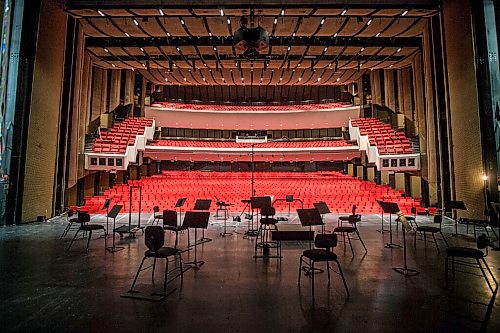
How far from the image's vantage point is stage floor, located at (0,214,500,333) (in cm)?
274

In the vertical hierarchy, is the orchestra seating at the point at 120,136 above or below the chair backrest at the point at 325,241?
above

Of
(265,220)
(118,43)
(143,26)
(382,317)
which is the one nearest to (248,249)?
(265,220)

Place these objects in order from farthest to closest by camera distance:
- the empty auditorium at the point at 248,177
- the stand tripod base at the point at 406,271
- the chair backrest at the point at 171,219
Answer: the chair backrest at the point at 171,219, the stand tripod base at the point at 406,271, the empty auditorium at the point at 248,177

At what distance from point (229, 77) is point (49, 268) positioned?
17710 millimetres

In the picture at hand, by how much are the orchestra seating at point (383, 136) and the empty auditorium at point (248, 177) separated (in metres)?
0.16

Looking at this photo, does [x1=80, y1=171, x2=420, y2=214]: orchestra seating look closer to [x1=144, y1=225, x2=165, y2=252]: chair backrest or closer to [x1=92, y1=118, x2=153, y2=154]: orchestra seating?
[x1=92, y1=118, x2=153, y2=154]: orchestra seating

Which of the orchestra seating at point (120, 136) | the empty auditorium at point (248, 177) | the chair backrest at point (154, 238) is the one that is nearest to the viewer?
the empty auditorium at point (248, 177)

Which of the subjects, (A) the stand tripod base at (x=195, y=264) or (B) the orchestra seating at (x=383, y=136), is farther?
(B) the orchestra seating at (x=383, y=136)

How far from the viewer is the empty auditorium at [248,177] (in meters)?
3.31

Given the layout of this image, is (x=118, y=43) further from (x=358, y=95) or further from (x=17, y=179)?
(x=358, y=95)

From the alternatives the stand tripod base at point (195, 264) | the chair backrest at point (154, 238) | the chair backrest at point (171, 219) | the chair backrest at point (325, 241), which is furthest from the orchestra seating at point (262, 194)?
the chair backrest at point (154, 238)

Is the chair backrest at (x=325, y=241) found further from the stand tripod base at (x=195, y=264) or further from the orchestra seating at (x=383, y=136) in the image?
the orchestra seating at (x=383, y=136)

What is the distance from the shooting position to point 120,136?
1881cm

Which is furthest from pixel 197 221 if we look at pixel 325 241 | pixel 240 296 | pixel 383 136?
pixel 383 136
